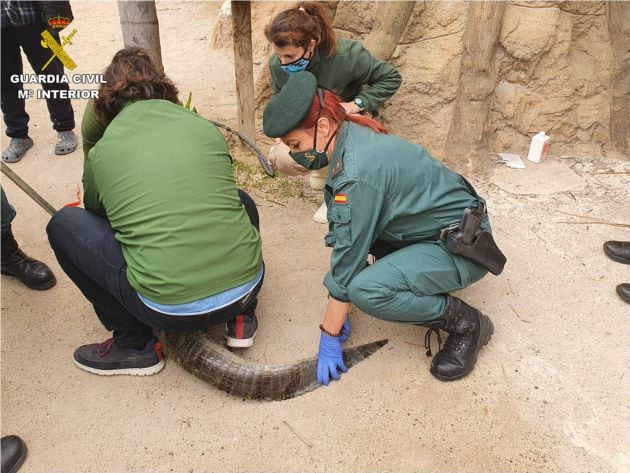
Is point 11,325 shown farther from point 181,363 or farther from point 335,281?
point 335,281

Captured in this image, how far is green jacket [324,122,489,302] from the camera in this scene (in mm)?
2059

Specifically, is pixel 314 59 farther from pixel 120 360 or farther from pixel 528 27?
pixel 120 360

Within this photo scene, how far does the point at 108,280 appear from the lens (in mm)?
2170

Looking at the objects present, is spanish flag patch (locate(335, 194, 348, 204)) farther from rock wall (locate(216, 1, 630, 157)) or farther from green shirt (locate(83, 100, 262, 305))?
rock wall (locate(216, 1, 630, 157))

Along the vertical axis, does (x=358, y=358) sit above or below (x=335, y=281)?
below

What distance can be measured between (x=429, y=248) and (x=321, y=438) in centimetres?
89

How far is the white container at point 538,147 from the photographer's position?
3729 mm

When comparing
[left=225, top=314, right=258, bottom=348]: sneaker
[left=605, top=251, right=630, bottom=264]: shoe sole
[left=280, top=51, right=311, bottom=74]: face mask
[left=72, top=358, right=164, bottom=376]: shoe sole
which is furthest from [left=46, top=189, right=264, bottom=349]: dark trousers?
[left=605, top=251, right=630, bottom=264]: shoe sole

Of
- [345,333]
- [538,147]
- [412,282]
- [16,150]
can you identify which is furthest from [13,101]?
[538,147]

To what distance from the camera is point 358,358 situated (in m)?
2.51

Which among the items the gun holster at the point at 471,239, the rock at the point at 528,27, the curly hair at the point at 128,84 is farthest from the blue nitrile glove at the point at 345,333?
the rock at the point at 528,27

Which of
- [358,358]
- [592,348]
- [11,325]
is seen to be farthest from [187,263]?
[592,348]

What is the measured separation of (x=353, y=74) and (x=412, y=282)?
152 centimetres

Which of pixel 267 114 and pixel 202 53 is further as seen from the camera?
pixel 202 53
